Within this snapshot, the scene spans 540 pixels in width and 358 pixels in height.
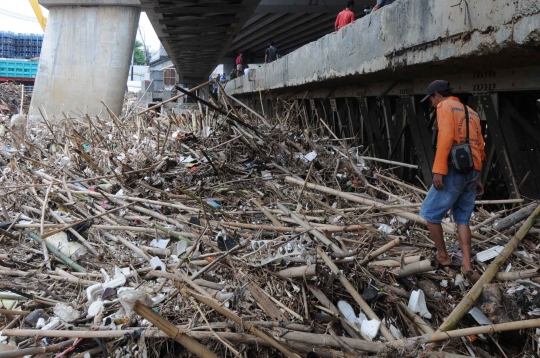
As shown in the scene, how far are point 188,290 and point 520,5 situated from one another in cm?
308

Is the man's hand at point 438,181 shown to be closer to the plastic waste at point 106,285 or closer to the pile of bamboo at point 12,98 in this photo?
the plastic waste at point 106,285

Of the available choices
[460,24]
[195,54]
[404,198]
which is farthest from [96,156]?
[195,54]

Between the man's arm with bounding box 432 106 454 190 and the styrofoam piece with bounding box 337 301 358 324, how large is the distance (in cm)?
121

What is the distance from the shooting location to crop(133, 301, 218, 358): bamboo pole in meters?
2.87

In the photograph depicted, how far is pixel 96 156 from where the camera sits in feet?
27.2

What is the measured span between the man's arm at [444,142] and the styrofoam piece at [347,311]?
1211 mm

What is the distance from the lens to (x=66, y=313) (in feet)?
12.8

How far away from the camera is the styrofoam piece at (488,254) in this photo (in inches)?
170

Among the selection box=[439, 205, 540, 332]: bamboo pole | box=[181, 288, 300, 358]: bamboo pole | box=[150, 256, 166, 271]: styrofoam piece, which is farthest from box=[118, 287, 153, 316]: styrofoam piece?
box=[439, 205, 540, 332]: bamboo pole

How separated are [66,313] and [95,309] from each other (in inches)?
8.9

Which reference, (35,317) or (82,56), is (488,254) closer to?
(35,317)

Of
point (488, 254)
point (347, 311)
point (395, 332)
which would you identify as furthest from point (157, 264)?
point (488, 254)

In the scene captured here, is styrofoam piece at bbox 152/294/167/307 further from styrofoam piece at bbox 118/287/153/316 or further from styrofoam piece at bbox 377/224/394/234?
styrofoam piece at bbox 377/224/394/234

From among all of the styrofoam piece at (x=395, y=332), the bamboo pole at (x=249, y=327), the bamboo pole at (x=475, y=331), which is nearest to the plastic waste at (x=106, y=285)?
the bamboo pole at (x=249, y=327)
